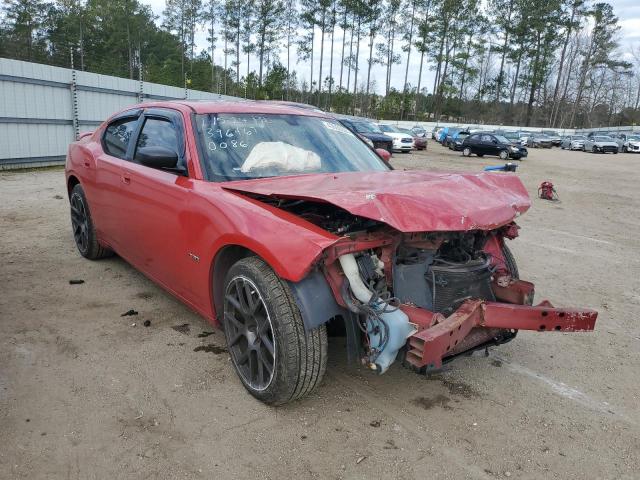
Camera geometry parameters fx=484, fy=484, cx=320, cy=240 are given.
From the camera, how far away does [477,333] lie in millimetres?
2844

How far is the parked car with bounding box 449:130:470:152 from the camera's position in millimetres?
31398

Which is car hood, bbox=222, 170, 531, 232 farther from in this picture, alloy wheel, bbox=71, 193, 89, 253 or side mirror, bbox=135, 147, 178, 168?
alloy wheel, bbox=71, 193, 89, 253

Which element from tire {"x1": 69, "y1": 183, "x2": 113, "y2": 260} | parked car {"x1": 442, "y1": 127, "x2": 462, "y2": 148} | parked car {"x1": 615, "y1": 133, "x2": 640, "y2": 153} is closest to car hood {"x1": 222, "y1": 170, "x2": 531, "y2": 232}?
tire {"x1": 69, "y1": 183, "x2": 113, "y2": 260}

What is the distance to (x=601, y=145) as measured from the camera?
37.6 m

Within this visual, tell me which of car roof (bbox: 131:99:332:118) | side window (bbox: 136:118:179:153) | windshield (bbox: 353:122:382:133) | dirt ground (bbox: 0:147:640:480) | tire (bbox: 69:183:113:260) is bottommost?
dirt ground (bbox: 0:147:640:480)

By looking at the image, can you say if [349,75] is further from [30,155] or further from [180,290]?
[180,290]

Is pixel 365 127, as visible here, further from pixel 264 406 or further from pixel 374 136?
pixel 264 406

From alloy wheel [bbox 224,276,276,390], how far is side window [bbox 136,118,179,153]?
49.0 inches

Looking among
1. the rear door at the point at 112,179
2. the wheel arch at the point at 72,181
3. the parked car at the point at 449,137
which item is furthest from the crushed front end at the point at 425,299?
the parked car at the point at 449,137

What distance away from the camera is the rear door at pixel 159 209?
3.27m

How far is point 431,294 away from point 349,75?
222 ft

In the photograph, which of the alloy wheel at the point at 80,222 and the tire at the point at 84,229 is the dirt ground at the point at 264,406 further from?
the alloy wheel at the point at 80,222

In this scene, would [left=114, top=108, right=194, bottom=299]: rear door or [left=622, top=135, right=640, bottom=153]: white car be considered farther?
[left=622, top=135, right=640, bottom=153]: white car

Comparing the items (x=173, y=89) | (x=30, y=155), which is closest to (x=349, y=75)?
(x=173, y=89)
